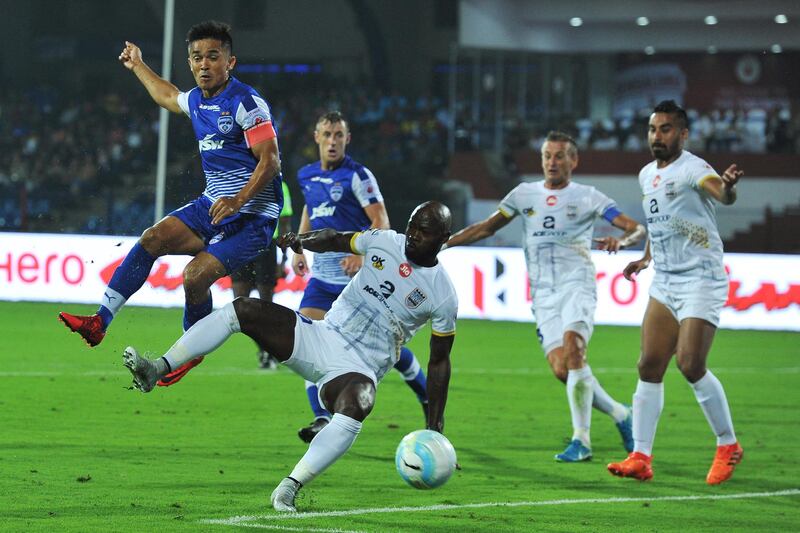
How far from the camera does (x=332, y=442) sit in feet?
21.4

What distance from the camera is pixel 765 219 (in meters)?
22.1

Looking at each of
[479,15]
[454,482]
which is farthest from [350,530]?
[479,15]

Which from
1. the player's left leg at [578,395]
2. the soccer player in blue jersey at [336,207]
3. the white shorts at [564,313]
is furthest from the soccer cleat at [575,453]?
the soccer player in blue jersey at [336,207]

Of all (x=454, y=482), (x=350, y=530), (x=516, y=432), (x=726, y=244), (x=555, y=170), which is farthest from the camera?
(x=726, y=244)

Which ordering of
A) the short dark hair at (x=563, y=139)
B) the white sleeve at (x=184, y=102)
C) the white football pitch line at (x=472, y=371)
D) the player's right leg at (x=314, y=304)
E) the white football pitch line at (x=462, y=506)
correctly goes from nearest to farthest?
the white football pitch line at (x=462, y=506) < the white sleeve at (x=184, y=102) < the short dark hair at (x=563, y=139) < the player's right leg at (x=314, y=304) < the white football pitch line at (x=472, y=371)

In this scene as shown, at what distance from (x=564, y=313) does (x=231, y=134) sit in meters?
3.02

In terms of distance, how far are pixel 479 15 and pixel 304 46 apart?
5005 mm

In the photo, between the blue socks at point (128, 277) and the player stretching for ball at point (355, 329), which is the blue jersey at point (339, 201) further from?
the player stretching for ball at point (355, 329)

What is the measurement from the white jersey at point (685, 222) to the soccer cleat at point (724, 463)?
1.13m

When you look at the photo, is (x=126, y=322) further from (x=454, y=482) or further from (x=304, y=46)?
(x=304, y=46)

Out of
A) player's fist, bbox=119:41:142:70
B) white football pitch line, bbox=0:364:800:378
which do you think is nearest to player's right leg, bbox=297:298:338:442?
player's fist, bbox=119:41:142:70

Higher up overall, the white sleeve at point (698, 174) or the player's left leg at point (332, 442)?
the white sleeve at point (698, 174)

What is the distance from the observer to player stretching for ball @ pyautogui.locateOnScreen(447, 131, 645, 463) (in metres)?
9.24

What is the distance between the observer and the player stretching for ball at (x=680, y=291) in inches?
322
